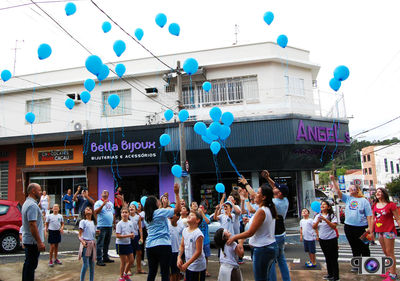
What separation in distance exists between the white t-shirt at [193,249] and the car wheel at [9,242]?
7589mm

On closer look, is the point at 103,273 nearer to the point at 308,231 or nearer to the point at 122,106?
the point at 308,231

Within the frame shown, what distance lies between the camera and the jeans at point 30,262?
17.0 ft

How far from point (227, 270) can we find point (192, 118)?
13402 mm

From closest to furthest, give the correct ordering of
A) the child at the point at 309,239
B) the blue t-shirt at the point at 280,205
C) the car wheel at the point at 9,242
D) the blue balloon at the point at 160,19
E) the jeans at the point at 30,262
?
1. the jeans at the point at 30,262
2. the blue t-shirt at the point at 280,205
3. the child at the point at 309,239
4. the car wheel at the point at 9,242
5. the blue balloon at the point at 160,19

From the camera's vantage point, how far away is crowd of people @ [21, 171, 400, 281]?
14.2ft

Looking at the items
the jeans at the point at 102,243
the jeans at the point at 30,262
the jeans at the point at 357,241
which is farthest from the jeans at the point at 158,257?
the jeans at the point at 357,241

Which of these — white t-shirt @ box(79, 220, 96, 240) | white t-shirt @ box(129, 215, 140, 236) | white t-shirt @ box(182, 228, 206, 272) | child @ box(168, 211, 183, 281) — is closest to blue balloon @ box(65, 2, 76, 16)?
white t-shirt @ box(79, 220, 96, 240)

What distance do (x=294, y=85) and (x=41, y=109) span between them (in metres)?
15.0

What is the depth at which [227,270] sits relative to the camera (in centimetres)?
426

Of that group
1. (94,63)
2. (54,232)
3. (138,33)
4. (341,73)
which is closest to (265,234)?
(54,232)

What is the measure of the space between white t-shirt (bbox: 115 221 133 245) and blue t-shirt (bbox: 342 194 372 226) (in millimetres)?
4352

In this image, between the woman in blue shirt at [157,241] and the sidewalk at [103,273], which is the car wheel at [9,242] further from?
the woman in blue shirt at [157,241]

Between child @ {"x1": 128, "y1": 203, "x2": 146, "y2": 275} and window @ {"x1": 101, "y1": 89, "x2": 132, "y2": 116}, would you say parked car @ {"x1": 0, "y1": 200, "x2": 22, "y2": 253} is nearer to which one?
child @ {"x1": 128, "y1": 203, "x2": 146, "y2": 275}

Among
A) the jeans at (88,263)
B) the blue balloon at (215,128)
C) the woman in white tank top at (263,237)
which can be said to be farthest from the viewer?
the blue balloon at (215,128)
